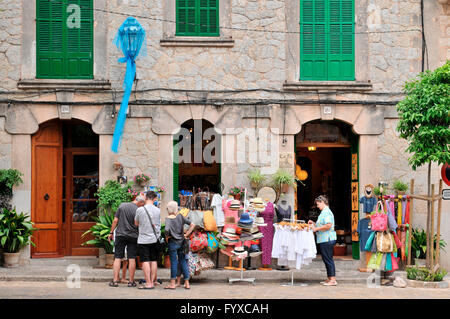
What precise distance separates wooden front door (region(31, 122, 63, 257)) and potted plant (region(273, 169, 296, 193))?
490 cm

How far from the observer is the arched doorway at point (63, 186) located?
15.0 metres

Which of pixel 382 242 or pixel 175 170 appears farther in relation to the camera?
pixel 175 170

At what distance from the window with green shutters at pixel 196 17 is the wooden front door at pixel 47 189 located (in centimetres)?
362

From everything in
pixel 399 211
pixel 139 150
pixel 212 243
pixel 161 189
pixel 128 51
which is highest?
pixel 128 51

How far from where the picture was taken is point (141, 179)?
14.4 meters

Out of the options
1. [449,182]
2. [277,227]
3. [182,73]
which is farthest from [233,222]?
[449,182]

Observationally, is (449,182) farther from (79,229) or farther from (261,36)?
(79,229)

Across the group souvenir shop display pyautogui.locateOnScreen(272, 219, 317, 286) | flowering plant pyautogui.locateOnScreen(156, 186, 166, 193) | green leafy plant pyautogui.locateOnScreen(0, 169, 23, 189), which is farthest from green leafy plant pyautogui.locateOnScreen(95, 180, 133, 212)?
souvenir shop display pyautogui.locateOnScreen(272, 219, 317, 286)

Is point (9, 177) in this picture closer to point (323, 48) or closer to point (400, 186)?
point (323, 48)

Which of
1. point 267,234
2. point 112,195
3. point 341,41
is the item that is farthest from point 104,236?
point 341,41

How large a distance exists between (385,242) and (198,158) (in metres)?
4.70

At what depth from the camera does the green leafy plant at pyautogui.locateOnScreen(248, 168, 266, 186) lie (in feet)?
47.7

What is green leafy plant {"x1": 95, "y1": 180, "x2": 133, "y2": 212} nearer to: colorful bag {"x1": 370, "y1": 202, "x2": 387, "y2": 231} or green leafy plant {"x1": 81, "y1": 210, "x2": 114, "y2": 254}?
green leafy plant {"x1": 81, "y1": 210, "x2": 114, "y2": 254}

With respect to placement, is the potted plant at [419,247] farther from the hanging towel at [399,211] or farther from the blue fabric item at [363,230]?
the blue fabric item at [363,230]
